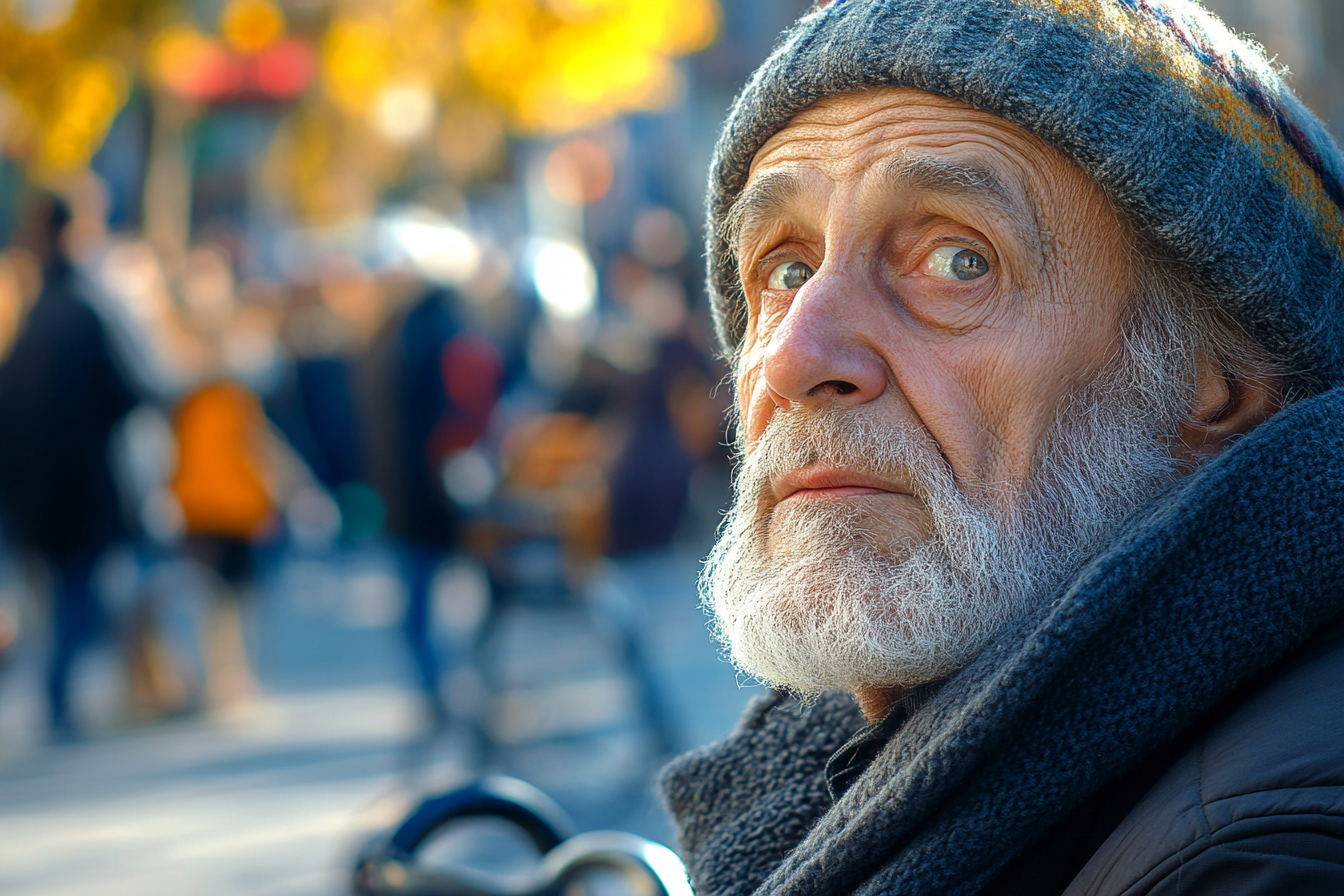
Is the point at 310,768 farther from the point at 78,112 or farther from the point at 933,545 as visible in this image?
the point at 78,112

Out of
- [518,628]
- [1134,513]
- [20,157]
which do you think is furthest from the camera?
[20,157]

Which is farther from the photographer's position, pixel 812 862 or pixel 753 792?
pixel 753 792

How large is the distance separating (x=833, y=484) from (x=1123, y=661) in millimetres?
515

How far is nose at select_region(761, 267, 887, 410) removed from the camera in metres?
1.74

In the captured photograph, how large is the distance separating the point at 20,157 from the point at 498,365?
7.05 metres

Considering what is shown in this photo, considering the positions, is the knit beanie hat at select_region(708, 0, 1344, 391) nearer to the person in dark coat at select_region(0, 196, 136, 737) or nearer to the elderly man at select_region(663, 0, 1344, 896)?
the elderly man at select_region(663, 0, 1344, 896)

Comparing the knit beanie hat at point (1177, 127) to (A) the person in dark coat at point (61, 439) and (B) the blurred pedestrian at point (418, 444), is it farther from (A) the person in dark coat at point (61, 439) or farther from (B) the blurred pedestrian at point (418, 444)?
(A) the person in dark coat at point (61, 439)

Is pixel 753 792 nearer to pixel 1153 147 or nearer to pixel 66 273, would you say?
pixel 1153 147

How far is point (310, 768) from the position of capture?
233 inches

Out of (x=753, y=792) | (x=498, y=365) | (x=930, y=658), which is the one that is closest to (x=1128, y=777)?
(x=930, y=658)

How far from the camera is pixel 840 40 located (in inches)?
71.6

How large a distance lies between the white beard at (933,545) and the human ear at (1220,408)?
0.11ft

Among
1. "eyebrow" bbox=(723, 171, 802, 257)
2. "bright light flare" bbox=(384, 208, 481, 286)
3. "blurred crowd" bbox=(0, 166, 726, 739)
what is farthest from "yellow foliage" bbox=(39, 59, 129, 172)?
"eyebrow" bbox=(723, 171, 802, 257)

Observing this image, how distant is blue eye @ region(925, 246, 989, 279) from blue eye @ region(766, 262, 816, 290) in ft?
0.76
